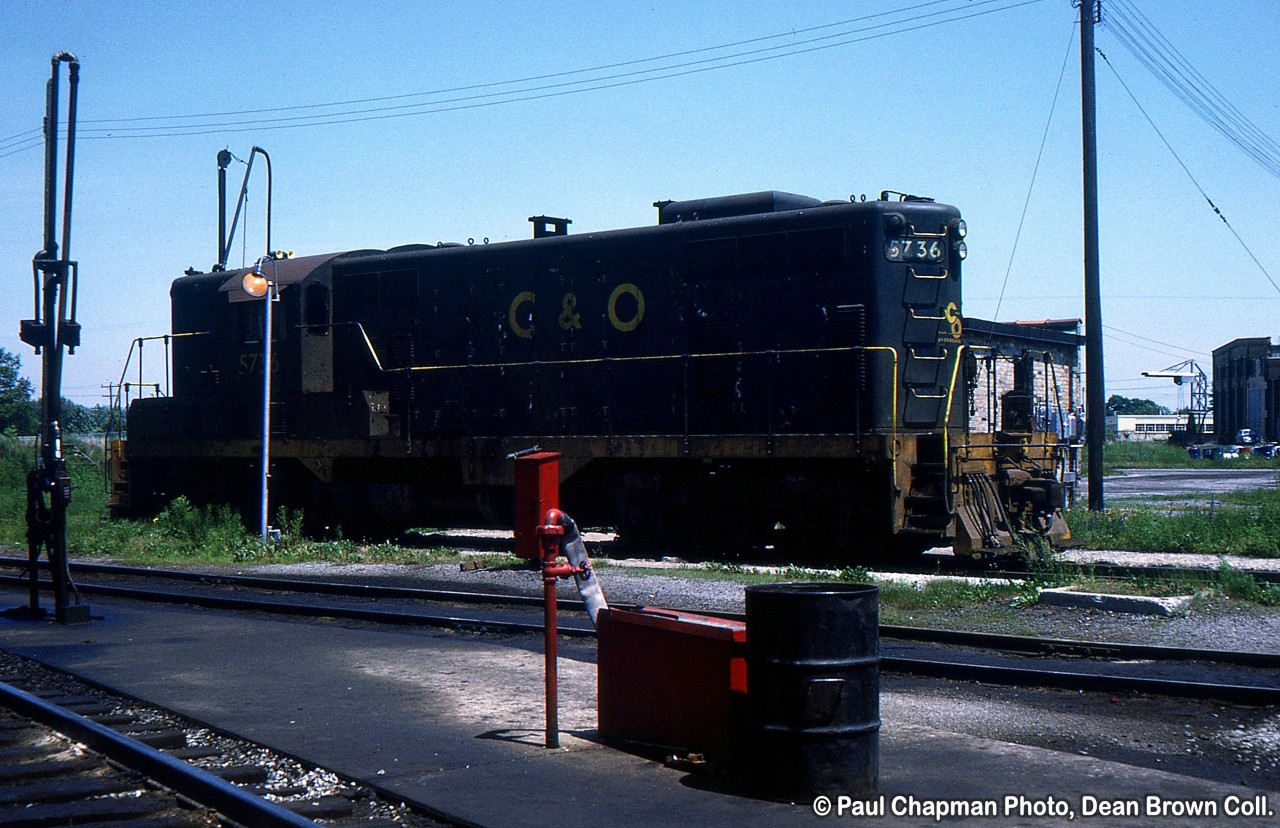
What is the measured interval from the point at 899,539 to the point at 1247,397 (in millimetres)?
74538

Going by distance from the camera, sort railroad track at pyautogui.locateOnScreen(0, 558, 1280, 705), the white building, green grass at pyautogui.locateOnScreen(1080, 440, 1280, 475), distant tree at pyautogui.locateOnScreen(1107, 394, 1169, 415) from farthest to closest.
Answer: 1. distant tree at pyautogui.locateOnScreen(1107, 394, 1169, 415)
2. the white building
3. green grass at pyautogui.locateOnScreen(1080, 440, 1280, 475)
4. railroad track at pyautogui.locateOnScreen(0, 558, 1280, 705)

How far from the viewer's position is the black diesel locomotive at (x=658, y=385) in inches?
559

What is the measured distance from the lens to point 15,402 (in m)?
81.3

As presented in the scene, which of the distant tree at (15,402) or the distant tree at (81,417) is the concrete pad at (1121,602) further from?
the distant tree at (81,417)

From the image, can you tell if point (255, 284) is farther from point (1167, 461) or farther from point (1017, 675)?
point (1167, 461)

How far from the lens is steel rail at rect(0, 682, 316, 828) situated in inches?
182

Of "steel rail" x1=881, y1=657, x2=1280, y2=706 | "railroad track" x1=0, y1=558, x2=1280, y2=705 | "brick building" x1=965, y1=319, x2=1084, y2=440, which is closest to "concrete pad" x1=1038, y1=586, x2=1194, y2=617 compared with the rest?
"railroad track" x1=0, y1=558, x2=1280, y2=705

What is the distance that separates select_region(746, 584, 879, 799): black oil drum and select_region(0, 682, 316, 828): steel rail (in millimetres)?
1798

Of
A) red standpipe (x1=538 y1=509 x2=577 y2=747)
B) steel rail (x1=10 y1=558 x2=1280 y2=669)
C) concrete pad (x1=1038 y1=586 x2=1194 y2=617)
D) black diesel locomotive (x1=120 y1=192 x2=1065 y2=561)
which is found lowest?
steel rail (x1=10 y1=558 x2=1280 y2=669)

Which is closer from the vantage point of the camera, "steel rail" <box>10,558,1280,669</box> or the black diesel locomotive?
"steel rail" <box>10,558,1280,669</box>

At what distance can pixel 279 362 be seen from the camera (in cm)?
1906

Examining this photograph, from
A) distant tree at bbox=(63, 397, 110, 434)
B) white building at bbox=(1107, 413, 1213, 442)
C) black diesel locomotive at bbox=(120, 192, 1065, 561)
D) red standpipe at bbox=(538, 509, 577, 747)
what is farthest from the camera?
white building at bbox=(1107, 413, 1213, 442)

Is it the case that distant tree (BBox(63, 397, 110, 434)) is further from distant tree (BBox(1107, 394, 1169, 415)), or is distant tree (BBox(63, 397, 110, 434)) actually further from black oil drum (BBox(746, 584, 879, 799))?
distant tree (BBox(1107, 394, 1169, 415))

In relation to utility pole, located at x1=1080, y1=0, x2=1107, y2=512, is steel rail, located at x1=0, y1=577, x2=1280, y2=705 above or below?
below
